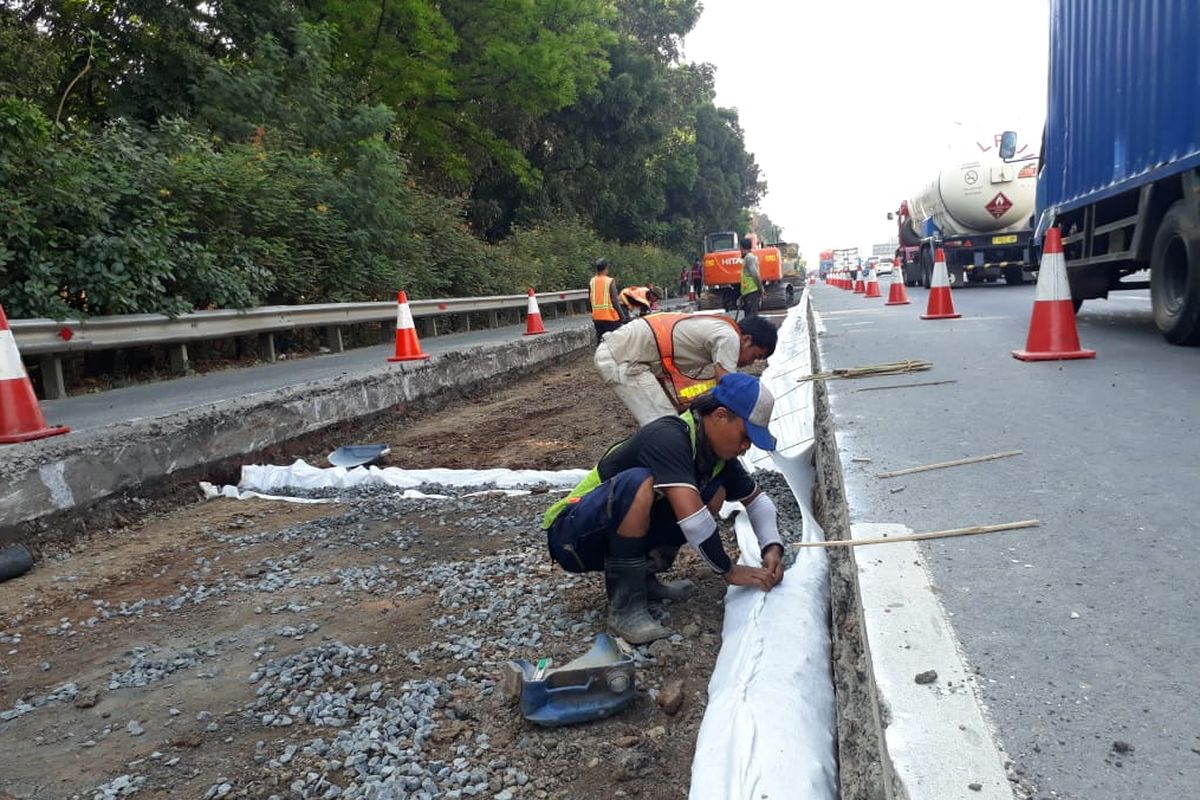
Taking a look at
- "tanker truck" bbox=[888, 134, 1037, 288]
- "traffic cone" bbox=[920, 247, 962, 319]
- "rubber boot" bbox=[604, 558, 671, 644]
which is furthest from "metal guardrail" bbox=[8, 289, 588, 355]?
"tanker truck" bbox=[888, 134, 1037, 288]

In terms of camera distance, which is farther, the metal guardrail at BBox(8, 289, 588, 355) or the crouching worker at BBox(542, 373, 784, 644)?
the metal guardrail at BBox(8, 289, 588, 355)

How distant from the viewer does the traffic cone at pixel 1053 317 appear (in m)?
5.93

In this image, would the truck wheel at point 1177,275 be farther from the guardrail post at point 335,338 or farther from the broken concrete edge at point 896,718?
the guardrail post at point 335,338

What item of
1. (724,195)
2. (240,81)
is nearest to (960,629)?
(240,81)

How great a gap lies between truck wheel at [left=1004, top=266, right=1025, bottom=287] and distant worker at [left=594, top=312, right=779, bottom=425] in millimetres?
16539

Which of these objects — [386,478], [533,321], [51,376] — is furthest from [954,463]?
[533,321]

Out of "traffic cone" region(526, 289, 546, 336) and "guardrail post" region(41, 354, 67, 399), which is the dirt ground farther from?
"traffic cone" region(526, 289, 546, 336)

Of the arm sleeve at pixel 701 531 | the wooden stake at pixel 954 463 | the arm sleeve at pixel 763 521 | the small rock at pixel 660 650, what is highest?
the wooden stake at pixel 954 463

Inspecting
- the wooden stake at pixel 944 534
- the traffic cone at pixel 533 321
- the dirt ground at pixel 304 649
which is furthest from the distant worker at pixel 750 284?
the wooden stake at pixel 944 534

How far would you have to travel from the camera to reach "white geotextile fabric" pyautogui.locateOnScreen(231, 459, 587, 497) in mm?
5156

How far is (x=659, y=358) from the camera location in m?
4.89

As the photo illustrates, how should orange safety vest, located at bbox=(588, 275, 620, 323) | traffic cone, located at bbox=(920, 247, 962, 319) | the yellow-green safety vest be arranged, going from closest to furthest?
the yellow-green safety vest, traffic cone, located at bbox=(920, 247, 962, 319), orange safety vest, located at bbox=(588, 275, 620, 323)

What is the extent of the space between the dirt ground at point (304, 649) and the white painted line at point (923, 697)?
0.69 m

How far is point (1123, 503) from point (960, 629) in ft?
4.01
